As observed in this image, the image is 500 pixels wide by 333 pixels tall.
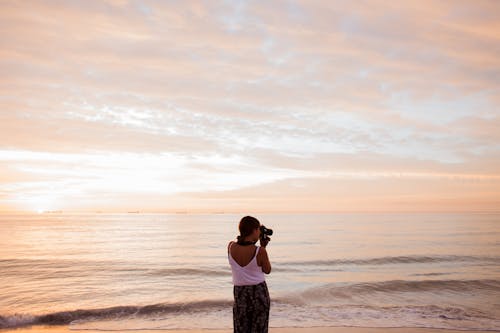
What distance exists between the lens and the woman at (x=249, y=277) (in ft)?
16.6

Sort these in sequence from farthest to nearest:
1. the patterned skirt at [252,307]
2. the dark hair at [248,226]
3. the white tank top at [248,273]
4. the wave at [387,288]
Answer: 1. the wave at [387,288]
2. the patterned skirt at [252,307]
3. the white tank top at [248,273]
4. the dark hair at [248,226]

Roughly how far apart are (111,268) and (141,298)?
8.34m

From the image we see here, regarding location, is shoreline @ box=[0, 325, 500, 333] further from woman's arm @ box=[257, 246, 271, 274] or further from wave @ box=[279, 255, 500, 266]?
wave @ box=[279, 255, 500, 266]

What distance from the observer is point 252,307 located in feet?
17.4

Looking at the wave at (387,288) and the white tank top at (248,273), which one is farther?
the wave at (387,288)

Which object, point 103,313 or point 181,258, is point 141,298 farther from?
point 181,258

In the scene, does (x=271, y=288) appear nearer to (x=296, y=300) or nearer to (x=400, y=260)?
(x=296, y=300)

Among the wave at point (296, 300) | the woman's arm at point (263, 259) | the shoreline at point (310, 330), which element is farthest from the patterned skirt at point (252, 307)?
the wave at point (296, 300)

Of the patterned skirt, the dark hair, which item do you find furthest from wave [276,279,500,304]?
the dark hair

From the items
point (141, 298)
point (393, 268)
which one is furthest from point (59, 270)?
point (393, 268)

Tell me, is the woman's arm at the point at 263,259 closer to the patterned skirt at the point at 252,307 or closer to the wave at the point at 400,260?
the patterned skirt at the point at 252,307

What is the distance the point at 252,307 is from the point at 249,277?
0.43 metres

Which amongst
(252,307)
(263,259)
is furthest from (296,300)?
(263,259)

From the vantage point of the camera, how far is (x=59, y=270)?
21.8m
